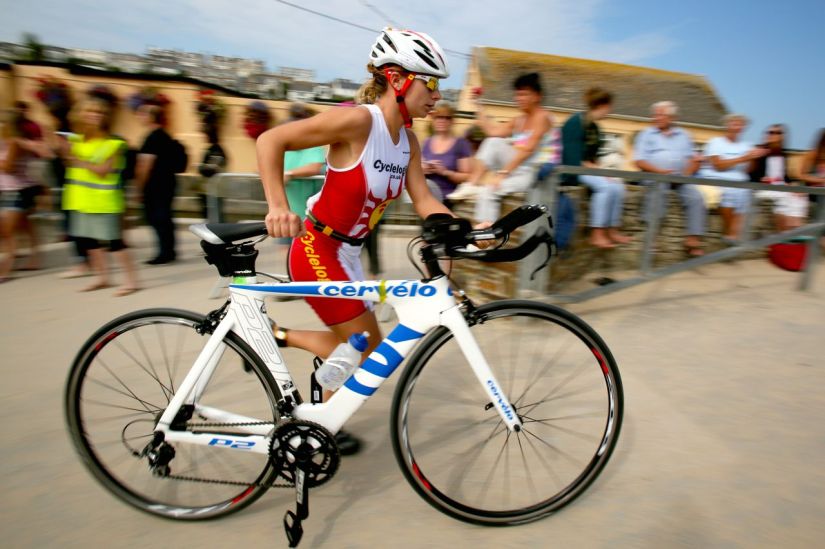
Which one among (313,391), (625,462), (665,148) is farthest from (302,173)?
(665,148)

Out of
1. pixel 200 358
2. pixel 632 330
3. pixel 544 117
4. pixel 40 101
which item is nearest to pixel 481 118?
pixel 544 117

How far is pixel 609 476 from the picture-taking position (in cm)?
241

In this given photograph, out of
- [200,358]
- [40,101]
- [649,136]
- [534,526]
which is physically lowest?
[534,526]

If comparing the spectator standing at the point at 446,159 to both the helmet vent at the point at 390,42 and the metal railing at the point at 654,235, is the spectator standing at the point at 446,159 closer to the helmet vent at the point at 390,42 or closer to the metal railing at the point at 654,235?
the metal railing at the point at 654,235

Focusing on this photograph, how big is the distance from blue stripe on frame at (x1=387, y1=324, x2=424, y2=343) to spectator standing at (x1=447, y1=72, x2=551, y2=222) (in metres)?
2.61

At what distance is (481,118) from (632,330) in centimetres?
313

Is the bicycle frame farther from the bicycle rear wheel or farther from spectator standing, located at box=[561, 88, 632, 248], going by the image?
spectator standing, located at box=[561, 88, 632, 248]

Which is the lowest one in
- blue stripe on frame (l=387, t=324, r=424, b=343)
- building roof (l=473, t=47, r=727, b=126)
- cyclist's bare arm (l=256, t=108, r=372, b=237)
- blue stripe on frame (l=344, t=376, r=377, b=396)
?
blue stripe on frame (l=344, t=376, r=377, b=396)

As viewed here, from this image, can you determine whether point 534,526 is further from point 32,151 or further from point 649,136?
point 32,151

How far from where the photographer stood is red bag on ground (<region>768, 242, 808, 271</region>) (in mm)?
5777

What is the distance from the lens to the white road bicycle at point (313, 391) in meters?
1.89

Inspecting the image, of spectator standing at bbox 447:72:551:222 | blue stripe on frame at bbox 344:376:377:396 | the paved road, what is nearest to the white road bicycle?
blue stripe on frame at bbox 344:376:377:396

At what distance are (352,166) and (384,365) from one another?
0.82 metres

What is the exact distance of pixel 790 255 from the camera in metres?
5.85
